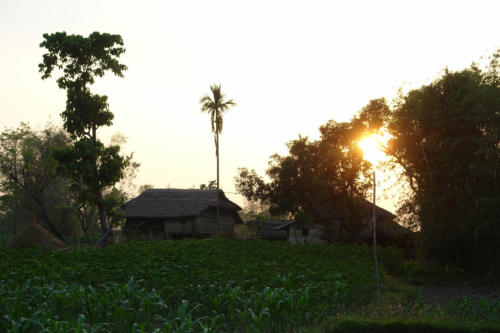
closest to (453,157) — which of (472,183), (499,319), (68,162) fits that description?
(472,183)

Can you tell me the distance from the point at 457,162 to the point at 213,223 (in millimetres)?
26090

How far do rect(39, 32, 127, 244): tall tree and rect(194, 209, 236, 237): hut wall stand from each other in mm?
A: 14115

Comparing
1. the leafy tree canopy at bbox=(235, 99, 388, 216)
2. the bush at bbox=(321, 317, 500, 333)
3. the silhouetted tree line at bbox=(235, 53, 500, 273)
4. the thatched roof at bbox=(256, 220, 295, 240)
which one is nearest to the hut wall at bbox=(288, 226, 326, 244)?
the leafy tree canopy at bbox=(235, 99, 388, 216)

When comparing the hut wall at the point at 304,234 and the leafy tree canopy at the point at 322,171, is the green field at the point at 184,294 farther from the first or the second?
the hut wall at the point at 304,234

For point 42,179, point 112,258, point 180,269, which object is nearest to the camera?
point 180,269

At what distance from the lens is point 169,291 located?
1591 cm

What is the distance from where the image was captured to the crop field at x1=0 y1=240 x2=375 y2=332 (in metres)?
12.1

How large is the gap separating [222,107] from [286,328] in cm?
3478

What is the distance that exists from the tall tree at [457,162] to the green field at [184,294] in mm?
6668

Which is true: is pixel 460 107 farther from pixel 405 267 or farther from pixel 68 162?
pixel 68 162

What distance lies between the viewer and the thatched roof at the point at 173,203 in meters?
47.2

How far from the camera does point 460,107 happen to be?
29.4 m

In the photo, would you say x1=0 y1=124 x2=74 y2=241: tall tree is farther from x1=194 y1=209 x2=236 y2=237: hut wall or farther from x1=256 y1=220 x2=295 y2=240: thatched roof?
x1=256 y1=220 x2=295 y2=240: thatched roof

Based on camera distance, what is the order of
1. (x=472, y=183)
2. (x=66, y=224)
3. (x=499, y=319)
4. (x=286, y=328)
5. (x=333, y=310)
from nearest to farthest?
(x=286, y=328)
(x=499, y=319)
(x=333, y=310)
(x=472, y=183)
(x=66, y=224)
